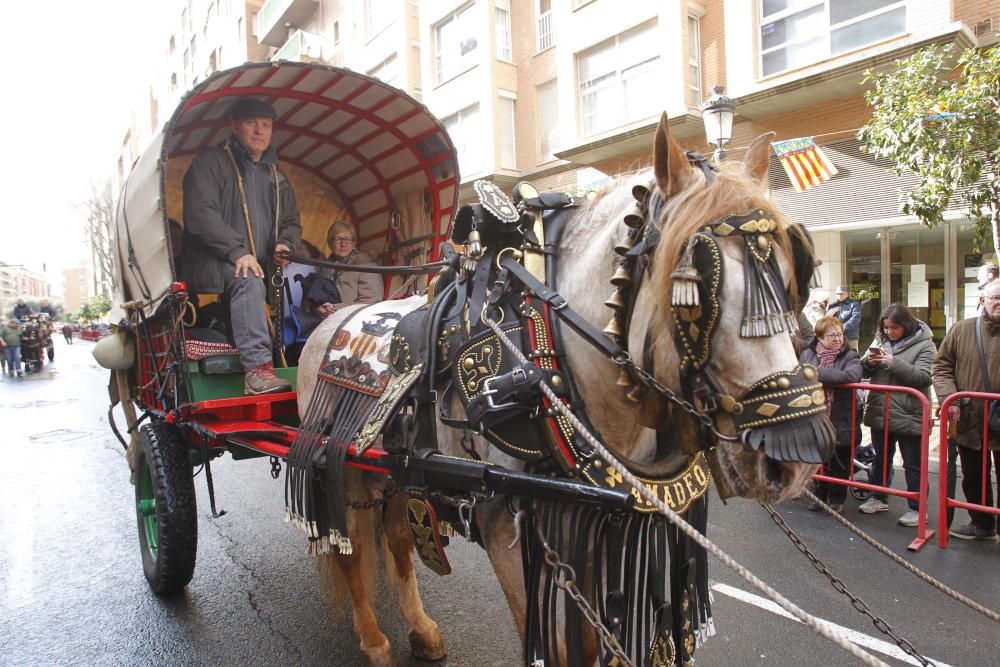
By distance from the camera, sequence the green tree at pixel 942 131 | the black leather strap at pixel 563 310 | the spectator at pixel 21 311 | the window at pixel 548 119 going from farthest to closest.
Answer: the spectator at pixel 21 311
the window at pixel 548 119
the green tree at pixel 942 131
the black leather strap at pixel 563 310

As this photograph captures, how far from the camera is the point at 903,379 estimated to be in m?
5.40

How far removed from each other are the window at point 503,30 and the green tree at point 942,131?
39.6 feet

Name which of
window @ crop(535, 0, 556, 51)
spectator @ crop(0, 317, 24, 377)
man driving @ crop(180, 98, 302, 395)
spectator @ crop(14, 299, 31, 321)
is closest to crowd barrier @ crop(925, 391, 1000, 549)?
man driving @ crop(180, 98, 302, 395)

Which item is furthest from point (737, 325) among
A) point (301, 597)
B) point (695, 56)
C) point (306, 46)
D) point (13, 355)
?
point (306, 46)

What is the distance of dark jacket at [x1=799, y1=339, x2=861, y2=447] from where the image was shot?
5297 millimetres

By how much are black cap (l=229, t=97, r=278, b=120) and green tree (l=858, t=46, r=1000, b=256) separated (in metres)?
6.15

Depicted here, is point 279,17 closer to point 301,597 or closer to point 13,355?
point 13,355

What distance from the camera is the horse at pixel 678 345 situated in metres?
1.55

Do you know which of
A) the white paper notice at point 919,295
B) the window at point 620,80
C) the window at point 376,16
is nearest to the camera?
the white paper notice at point 919,295

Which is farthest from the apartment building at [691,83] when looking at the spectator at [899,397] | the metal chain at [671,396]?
the spectator at [899,397]

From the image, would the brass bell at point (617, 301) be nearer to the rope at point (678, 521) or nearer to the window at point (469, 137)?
the rope at point (678, 521)

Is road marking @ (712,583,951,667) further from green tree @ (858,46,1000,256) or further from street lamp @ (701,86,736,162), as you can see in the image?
green tree @ (858,46,1000,256)

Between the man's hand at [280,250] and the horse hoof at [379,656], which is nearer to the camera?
the horse hoof at [379,656]

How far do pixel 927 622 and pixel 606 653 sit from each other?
258cm
